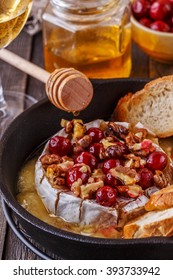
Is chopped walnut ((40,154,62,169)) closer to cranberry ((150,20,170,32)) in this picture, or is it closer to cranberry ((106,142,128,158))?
Answer: cranberry ((106,142,128,158))

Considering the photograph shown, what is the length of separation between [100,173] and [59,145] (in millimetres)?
175

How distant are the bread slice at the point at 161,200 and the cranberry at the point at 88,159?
0.22 m

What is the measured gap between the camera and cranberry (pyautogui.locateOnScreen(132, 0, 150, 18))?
9.18ft

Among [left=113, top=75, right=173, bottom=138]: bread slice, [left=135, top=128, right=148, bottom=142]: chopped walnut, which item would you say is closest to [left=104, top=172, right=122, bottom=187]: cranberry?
[left=135, top=128, right=148, bottom=142]: chopped walnut

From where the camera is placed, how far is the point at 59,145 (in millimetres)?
2137

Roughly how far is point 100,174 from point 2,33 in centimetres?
61

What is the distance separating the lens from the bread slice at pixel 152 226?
1.80 m

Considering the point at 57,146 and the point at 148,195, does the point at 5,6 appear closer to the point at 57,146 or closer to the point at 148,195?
the point at 57,146

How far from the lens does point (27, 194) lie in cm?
210

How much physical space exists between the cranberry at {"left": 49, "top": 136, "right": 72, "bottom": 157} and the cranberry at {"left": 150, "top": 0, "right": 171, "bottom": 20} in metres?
0.86

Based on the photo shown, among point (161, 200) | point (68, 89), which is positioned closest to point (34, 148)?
point (68, 89)

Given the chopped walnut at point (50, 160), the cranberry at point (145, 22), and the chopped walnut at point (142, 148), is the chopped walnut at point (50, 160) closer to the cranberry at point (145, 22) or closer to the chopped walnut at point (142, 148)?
the chopped walnut at point (142, 148)

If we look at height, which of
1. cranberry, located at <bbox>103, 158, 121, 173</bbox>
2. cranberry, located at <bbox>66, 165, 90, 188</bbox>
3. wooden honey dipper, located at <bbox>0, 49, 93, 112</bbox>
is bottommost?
cranberry, located at <bbox>103, 158, 121, 173</bbox>
